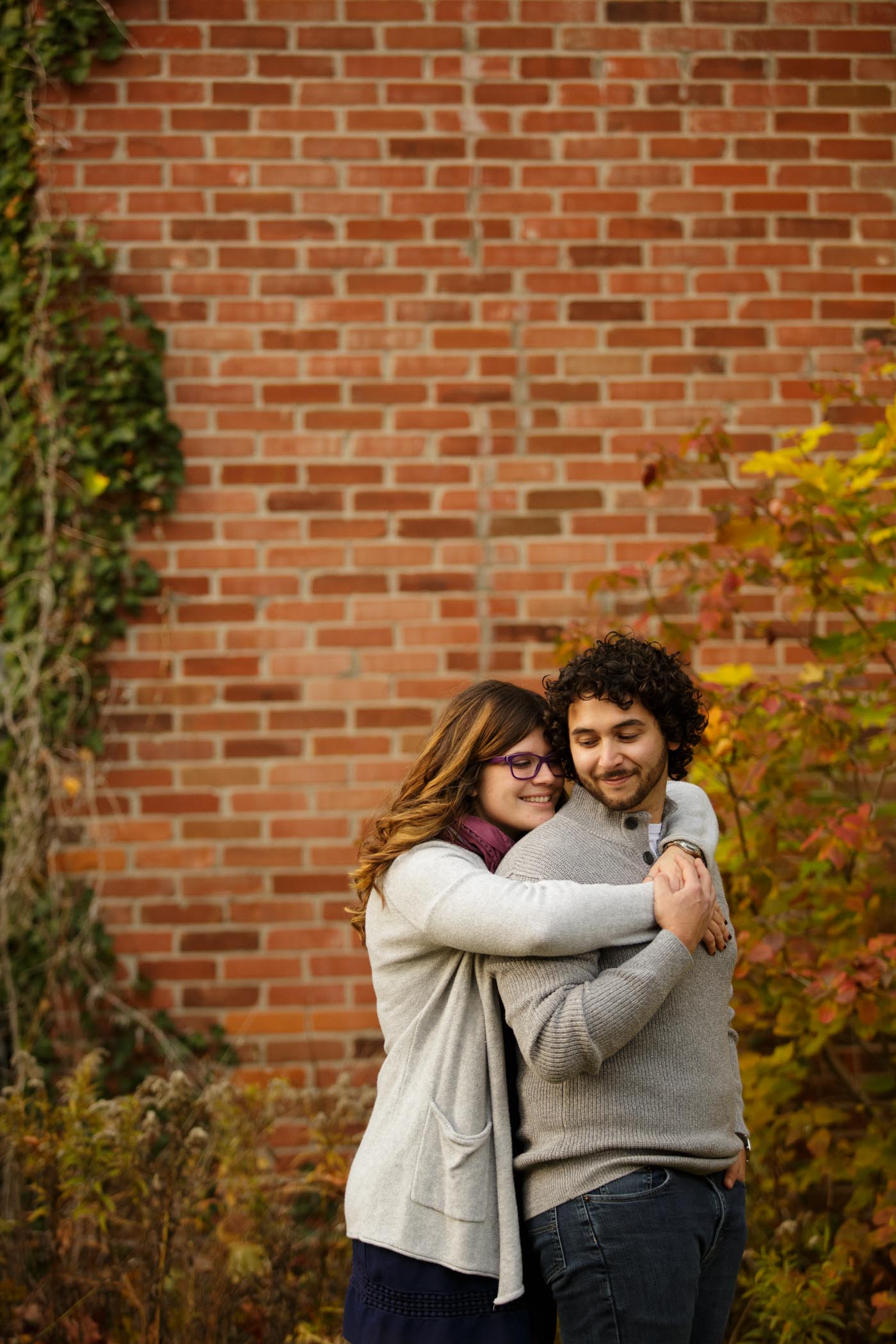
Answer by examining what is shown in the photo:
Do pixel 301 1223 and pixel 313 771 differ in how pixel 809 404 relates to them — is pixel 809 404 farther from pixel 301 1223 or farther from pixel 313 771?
pixel 301 1223

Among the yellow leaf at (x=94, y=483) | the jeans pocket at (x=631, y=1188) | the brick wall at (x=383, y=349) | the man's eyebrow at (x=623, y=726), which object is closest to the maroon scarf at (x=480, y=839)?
the man's eyebrow at (x=623, y=726)

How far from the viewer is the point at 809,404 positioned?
3402 millimetres

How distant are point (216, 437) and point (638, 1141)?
2.40m

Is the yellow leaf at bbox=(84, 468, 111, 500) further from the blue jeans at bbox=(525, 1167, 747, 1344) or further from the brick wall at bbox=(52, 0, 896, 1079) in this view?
the blue jeans at bbox=(525, 1167, 747, 1344)

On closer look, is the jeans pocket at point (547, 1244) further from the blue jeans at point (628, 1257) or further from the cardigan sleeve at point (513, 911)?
the cardigan sleeve at point (513, 911)

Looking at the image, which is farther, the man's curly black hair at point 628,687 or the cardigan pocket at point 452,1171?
the man's curly black hair at point 628,687

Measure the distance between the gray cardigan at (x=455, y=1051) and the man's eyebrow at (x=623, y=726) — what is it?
233 mm

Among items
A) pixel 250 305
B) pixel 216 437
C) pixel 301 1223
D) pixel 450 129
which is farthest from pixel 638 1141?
pixel 450 129

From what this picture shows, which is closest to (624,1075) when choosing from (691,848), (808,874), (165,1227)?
(691,848)

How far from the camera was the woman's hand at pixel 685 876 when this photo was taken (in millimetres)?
1750

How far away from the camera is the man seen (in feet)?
5.30

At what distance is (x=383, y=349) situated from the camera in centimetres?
334

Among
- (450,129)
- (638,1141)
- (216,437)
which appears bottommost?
(638,1141)

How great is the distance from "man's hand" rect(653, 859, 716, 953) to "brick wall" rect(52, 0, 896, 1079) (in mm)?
1639
